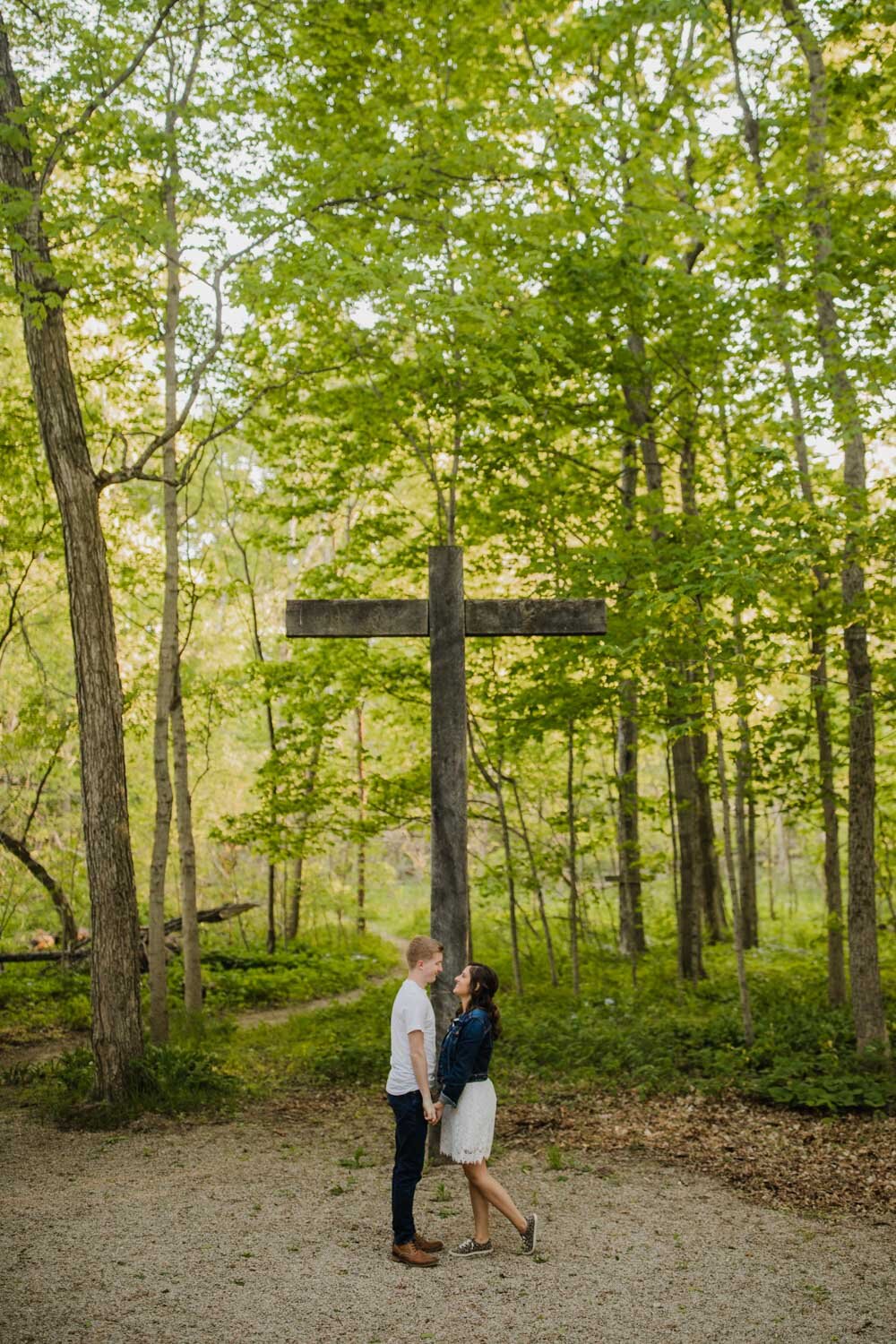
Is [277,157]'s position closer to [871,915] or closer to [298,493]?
[298,493]

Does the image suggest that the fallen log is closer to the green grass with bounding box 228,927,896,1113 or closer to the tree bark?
the green grass with bounding box 228,927,896,1113

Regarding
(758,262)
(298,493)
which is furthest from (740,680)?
(298,493)

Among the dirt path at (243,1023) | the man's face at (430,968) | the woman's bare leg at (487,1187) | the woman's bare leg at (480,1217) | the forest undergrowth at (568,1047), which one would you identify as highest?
the man's face at (430,968)

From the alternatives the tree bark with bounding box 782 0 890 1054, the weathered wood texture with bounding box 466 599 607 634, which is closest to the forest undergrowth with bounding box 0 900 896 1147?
the tree bark with bounding box 782 0 890 1054

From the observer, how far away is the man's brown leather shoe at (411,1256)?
4656mm

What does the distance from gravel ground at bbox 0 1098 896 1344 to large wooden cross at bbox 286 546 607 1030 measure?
54.0 inches

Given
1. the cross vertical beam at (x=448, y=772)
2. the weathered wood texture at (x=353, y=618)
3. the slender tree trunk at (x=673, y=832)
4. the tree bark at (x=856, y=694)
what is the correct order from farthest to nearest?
the slender tree trunk at (x=673, y=832) < the tree bark at (x=856, y=694) < the weathered wood texture at (x=353, y=618) < the cross vertical beam at (x=448, y=772)

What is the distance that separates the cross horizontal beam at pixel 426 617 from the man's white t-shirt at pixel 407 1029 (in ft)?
7.92

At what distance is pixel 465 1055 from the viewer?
460 centimetres

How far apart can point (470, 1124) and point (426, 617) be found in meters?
3.09

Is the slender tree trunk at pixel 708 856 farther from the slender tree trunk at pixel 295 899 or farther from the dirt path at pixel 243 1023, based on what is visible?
the slender tree trunk at pixel 295 899

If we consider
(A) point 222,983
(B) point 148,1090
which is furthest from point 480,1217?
(A) point 222,983

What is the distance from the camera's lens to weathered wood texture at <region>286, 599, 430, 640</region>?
620 cm

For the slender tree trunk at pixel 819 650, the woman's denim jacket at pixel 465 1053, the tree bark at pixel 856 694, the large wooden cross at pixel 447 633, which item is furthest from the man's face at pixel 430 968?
the tree bark at pixel 856 694
